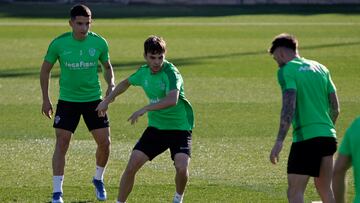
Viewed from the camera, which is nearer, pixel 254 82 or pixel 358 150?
pixel 358 150

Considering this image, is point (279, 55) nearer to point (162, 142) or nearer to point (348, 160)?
point (162, 142)

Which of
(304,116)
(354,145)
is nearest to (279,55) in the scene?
(304,116)

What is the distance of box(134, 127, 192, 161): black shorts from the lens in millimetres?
11328

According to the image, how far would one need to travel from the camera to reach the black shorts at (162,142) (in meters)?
11.3

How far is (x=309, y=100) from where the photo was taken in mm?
10117

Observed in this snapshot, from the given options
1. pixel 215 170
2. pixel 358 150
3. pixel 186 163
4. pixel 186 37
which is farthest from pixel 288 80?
pixel 186 37

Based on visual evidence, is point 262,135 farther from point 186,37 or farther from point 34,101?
point 186,37

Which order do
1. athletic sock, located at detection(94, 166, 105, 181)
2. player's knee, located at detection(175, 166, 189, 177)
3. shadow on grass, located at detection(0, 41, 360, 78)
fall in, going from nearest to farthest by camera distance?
player's knee, located at detection(175, 166, 189, 177)
athletic sock, located at detection(94, 166, 105, 181)
shadow on grass, located at detection(0, 41, 360, 78)

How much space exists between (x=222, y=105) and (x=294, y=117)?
1042cm

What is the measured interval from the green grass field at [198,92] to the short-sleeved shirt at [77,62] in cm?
123

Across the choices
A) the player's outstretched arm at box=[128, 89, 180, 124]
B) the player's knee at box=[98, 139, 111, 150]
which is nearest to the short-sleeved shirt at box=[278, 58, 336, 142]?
the player's outstretched arm at box=[128, 89, 180, 124]

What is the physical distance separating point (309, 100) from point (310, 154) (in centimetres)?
51

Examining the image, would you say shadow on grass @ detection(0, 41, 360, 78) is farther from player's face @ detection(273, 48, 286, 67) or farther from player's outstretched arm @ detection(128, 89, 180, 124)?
player's face @ detection(273, 48, 286, 67)

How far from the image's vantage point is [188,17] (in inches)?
1553
